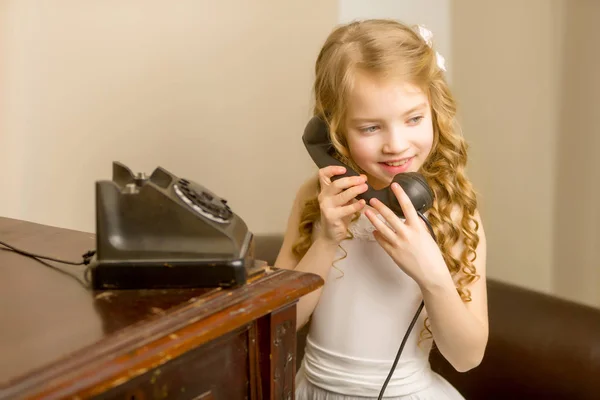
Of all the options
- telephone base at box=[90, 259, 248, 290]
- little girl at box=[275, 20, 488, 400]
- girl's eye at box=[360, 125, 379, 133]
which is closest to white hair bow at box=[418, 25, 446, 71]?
little girl at box=[275, 20, 488, 400]

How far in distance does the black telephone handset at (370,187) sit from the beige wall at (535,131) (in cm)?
59

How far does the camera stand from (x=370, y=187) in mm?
916

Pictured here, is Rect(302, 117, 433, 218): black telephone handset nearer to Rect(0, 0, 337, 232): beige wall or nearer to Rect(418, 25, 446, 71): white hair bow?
Rect(418, 25, 446, 71): white hair bow

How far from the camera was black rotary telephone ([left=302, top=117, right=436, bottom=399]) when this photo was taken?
2.83ft

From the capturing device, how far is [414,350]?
108 centimetres

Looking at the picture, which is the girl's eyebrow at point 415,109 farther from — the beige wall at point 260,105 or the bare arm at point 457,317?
the beige wall at point 260,105

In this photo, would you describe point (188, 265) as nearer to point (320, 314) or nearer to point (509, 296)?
point (320, 314)

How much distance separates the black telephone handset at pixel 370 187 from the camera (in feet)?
2.83

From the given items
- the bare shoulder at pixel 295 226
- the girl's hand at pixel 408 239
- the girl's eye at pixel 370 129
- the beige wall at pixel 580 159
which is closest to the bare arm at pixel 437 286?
the girl's hand at pixel 408 239

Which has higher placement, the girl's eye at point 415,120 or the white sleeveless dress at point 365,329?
the girl's eye at point 415,120

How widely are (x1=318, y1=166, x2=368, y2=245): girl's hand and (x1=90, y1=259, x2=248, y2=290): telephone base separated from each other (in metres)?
0.32

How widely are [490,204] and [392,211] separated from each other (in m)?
0.72

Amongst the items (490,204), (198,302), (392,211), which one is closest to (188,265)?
(198,302)

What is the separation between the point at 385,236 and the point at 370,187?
0.08m
